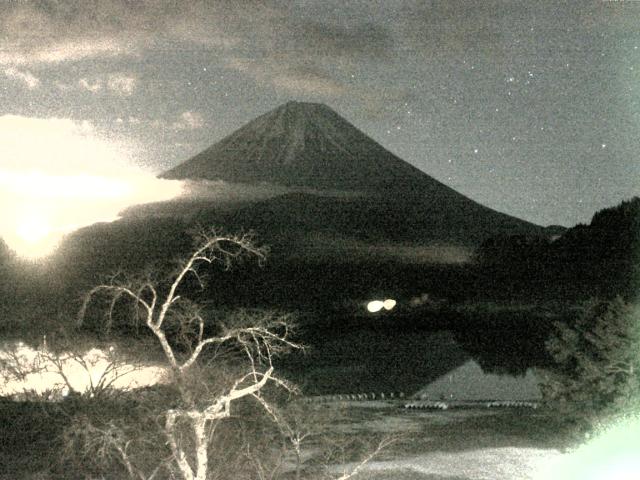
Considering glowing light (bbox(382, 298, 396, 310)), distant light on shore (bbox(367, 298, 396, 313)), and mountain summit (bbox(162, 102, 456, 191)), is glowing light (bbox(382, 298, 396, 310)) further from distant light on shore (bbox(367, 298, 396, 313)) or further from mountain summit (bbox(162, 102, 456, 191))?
mountain summit (bbox(162, 102, 456, 191))

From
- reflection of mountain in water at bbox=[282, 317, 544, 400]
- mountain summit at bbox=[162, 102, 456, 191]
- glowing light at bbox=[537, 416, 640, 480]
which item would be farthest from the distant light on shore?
glowing light at bbox=[537, 416, 640, 480]

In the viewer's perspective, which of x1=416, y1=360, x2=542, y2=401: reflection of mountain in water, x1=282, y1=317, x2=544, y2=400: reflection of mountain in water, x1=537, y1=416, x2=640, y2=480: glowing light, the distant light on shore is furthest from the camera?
the distant light on shore

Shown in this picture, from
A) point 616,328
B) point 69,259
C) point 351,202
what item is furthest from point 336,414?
point 351,202

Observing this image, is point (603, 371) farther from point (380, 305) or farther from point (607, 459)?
point (380, 305)

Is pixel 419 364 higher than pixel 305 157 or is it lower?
lower

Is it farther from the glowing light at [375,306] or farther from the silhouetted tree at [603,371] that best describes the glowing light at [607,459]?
the glowing light at [375,306]

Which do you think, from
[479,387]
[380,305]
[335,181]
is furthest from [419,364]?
[335,181]
